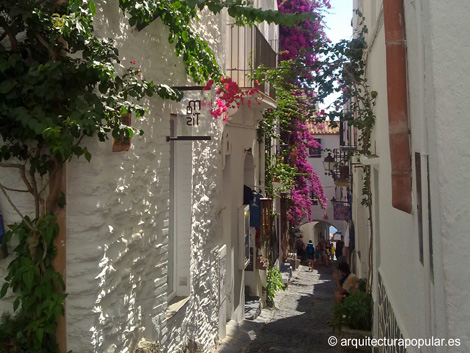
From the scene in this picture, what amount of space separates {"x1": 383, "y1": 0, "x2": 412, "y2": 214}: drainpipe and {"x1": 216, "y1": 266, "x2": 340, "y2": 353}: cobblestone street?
15.8ft

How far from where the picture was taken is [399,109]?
12.0 feet

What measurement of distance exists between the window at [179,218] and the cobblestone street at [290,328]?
78.4 inches

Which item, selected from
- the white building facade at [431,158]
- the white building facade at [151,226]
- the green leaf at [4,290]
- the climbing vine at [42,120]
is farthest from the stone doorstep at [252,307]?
the green leaf at [4,290]

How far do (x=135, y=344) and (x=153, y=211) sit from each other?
3.95ft

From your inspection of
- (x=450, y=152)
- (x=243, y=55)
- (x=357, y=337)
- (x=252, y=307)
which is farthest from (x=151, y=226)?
(x=252, y=307)

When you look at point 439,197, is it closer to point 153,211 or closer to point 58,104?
point 58,104

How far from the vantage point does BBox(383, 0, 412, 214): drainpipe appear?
11.9 ft

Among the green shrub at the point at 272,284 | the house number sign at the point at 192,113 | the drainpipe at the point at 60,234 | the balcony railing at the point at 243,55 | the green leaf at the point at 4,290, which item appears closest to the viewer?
the green leaf at the point at 4,290

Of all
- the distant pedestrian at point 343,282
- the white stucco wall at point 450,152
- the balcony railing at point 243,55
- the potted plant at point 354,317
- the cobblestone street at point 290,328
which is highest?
the balcony railing at point 243,55

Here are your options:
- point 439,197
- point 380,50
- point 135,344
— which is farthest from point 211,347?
point 439,197

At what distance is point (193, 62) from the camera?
598cm

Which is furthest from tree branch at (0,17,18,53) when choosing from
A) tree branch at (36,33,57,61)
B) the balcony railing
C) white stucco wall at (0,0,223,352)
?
the balcony railing

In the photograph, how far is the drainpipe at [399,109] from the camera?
3.62m

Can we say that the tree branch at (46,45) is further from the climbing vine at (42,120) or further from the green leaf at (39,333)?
the green leaf at (39,333)
